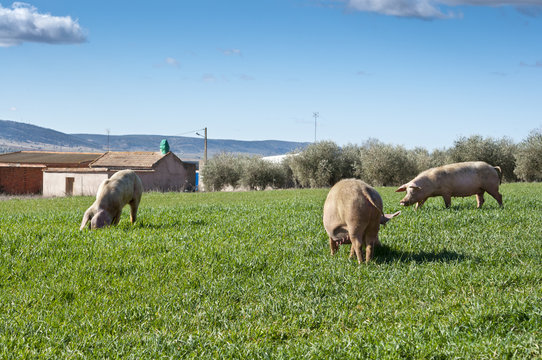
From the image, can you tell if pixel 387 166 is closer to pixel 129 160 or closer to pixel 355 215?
pixel 129 160

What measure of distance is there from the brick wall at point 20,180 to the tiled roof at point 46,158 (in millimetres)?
4267

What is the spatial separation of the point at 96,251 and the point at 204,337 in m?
4.77

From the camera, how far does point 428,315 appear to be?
5625 millimetres

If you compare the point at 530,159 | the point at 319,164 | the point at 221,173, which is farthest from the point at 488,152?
the point at 221,173

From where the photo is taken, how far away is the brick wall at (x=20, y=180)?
51.4 meters

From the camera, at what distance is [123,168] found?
50.9 m

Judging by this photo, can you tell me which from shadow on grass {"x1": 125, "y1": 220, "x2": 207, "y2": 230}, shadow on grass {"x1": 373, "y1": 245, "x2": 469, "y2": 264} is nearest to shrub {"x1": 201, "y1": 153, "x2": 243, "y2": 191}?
shadow on grass {"x1": 125, "y1": 220, "x2": 207, "y2": 230}

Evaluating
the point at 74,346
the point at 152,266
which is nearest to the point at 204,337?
the point at 74,346

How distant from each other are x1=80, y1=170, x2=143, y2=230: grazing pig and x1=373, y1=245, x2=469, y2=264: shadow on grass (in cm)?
709

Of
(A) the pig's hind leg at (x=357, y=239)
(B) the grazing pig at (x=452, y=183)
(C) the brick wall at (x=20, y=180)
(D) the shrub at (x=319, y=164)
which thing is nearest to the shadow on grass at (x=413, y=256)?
(A) the pig's hind leg at (x=357, y=239)

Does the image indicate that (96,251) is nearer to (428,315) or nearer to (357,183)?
(357,183)

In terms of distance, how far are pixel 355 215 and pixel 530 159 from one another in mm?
48754

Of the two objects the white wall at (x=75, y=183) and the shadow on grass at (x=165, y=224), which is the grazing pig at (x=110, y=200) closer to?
the shadow on grass at (x=165, y=224)

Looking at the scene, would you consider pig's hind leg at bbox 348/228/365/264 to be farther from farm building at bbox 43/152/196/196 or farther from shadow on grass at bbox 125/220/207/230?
farm building at bbox 43/152/196/196
